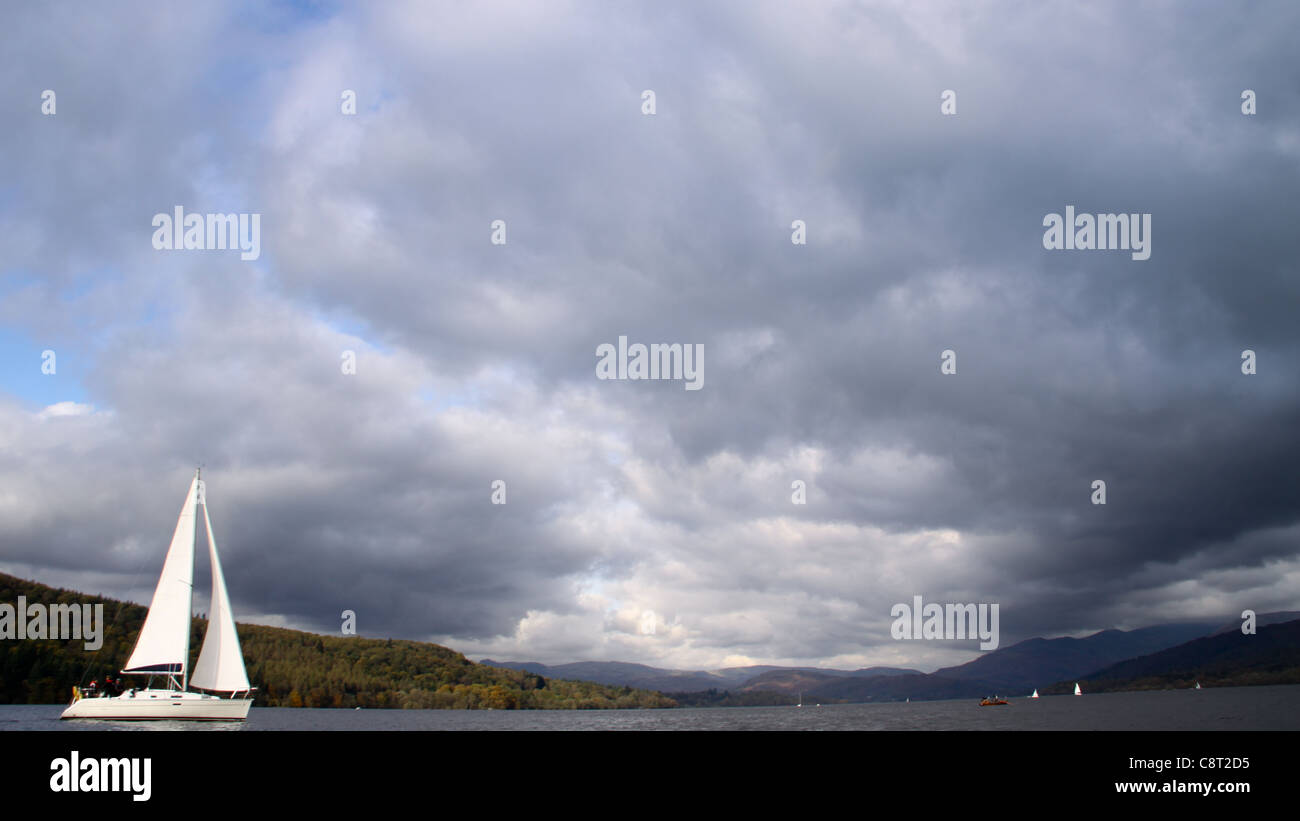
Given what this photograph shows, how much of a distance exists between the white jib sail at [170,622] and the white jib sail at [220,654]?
2388 mm

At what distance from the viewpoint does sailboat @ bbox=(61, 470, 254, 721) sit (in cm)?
9394

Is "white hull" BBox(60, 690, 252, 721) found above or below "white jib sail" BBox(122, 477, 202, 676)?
below

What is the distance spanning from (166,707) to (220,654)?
766cm

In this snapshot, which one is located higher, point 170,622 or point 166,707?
point 170,622

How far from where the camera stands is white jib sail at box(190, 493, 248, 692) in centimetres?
9619

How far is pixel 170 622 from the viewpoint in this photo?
9544 cm

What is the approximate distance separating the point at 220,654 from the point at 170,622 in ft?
22.9

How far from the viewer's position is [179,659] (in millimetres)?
95562

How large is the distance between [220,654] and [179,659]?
4.44 metres

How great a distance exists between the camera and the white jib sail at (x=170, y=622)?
94812 mm

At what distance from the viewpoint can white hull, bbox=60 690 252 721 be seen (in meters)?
93.0
